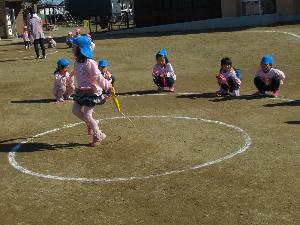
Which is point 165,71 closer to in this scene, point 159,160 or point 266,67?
point 266,67

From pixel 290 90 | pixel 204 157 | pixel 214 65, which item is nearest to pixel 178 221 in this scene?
pixel 204 157

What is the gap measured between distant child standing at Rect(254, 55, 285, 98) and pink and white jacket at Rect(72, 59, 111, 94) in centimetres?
560

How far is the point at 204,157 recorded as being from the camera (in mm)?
8539

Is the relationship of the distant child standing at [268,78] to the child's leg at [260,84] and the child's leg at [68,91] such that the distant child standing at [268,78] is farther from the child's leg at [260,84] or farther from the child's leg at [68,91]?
the child's leg at [68,91]

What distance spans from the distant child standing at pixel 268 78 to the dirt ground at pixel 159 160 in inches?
15.8

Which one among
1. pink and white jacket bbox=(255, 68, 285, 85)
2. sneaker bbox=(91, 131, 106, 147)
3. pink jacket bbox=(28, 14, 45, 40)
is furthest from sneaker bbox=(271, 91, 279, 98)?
pink jacket bbox=(28, 14, 45, 40)

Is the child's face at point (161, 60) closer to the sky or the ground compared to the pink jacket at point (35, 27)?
closer to the ground

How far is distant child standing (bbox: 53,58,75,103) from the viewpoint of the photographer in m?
14.0

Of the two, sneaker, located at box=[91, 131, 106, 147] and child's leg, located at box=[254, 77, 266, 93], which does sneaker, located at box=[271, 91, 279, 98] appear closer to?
child's leg, located at box=[254, 77, 266, 93]

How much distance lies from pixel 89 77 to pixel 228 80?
5.30m

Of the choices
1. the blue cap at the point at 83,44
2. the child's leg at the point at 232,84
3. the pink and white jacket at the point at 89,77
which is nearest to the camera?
the blue cap at the point at 83,44

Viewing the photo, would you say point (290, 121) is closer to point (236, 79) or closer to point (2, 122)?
point (236, 79)

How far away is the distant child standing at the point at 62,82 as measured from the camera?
14.0 metres

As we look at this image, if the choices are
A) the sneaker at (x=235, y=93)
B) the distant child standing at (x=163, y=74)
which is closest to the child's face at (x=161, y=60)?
the distant child standing at (x=163, y=74)
